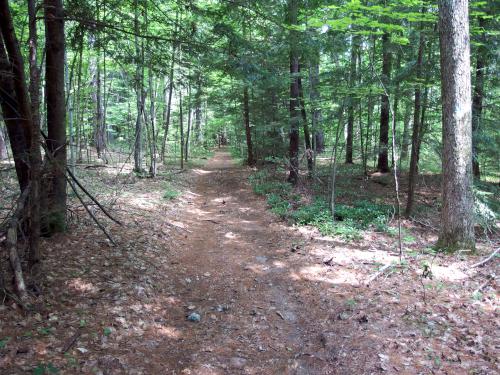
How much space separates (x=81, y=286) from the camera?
5355mm

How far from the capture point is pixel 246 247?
28.3 feet

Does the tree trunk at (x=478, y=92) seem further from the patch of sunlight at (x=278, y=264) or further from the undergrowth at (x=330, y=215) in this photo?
the patch of sunlight at (x=278, y=264)

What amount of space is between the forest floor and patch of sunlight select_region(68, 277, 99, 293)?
16 millimetres

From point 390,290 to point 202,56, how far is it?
Answer: 19.9 feet

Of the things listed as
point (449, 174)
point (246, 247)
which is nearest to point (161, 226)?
point (246, 247)

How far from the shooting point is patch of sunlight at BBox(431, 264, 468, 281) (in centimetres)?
600

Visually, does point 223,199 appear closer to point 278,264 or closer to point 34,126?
point 278,264

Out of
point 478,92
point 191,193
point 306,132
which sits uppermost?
point 478,92

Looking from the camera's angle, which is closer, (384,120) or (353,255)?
(353,255)

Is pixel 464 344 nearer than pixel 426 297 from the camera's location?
Yes

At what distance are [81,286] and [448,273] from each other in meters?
6.24

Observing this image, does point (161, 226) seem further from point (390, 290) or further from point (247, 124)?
point (247, 124)

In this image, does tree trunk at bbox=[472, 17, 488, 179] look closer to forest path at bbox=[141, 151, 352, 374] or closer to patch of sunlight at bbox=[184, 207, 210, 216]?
forest path at bbox=[141, 151, 352, 374]

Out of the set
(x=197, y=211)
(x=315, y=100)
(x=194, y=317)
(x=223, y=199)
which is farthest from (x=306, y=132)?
(x=194, y=317)
